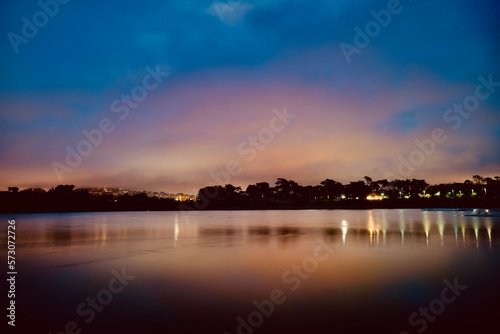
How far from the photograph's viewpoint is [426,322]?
7.81m

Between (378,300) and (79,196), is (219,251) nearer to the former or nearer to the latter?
(378,300)

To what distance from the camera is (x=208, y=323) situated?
25.6ft

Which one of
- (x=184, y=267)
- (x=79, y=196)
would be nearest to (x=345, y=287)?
(x=184, y=267)

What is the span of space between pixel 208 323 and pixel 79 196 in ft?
614

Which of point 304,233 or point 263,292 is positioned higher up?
point 263,292

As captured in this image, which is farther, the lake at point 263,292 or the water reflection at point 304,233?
the water reflection at point 304,233

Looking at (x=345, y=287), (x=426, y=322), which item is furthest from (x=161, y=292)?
(x=426, y=322)

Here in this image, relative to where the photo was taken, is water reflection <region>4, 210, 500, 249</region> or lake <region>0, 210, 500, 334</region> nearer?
lake <region>0, 210, 500, 334</region>

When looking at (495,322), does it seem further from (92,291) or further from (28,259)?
(28,259)

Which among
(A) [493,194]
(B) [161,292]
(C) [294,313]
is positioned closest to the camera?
(C) [294,313]

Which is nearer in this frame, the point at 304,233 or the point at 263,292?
the point at 263,292

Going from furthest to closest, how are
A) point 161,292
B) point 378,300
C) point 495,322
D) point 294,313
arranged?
point 161,292 < point 378,300 < point 294,313 < point 495,322

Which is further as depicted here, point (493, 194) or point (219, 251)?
point (493, 194)

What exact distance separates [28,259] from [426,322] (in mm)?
17195
